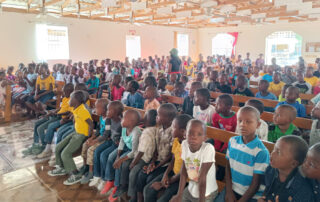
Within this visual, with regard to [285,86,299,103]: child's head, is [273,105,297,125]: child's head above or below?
below

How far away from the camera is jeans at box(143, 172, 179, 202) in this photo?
1.89 metres

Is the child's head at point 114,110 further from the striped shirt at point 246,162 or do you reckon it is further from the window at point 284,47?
the window at point 284,47

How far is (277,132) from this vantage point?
7.39 ft

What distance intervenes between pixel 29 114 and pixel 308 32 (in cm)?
1444

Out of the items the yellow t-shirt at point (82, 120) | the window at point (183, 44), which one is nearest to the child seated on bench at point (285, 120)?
the yellow t-shirt at point (82, 120)

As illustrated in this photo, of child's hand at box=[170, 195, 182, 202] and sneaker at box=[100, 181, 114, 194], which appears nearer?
child's hand at box=[170, 195, 182, 202]

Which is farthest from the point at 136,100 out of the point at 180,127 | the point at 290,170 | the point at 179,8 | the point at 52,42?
the point at 52,42

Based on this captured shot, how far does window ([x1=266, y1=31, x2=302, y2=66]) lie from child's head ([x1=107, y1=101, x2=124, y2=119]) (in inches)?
573

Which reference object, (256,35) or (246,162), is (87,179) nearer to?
(246,162)

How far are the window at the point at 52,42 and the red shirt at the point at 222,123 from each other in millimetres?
10041

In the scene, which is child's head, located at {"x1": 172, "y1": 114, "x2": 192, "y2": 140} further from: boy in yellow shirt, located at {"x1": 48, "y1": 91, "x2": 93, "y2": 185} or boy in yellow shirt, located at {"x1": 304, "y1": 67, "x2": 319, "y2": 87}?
boy in yellow shirt, located at {"x1": 304, "y1": 67, "x2": 319, "y2": 87}

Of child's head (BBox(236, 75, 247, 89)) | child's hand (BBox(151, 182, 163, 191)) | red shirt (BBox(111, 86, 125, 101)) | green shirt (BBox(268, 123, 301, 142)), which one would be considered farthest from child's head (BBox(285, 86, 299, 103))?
red shirt (BBox(111, 86, 125, 101))

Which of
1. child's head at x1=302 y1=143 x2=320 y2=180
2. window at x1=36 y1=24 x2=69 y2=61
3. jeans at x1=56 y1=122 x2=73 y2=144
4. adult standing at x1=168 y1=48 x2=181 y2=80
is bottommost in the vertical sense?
jeans at x1=56 y1=122 x2=73 y2=144

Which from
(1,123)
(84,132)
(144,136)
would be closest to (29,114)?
(1,123)
